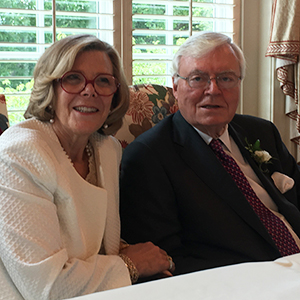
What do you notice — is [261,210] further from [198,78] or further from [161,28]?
[161,28]

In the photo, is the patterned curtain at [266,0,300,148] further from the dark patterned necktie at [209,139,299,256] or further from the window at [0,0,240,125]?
the dark patterned necktie at [209,139,299,256]

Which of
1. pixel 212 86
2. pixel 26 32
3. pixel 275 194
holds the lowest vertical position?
pixel 275 194

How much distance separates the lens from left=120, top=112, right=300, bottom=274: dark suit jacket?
4.83ft

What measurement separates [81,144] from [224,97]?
26.5 inches

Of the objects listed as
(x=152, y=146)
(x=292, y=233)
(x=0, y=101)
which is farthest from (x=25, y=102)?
(x=292, y=233)

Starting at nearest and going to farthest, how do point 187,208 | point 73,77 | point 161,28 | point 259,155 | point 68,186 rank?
point 68,186 → point 73,77 → point 187,208 → point 259,155 → point 161,28

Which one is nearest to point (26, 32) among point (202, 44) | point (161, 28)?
point (161, 28)

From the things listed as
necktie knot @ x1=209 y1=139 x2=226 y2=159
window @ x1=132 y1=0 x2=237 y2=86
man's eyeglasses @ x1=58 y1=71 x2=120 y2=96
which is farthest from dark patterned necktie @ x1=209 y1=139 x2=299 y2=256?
window @ x1=132 y1=0 x2=237 y2=86

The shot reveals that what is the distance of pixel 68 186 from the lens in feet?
3.90

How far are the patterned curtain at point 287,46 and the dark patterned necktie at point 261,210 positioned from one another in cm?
131

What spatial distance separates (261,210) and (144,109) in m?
0.70

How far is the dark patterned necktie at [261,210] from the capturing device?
61.7 inches

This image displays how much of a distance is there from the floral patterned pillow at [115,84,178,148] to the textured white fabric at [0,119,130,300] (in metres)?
0.57

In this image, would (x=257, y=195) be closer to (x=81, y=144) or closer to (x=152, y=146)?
(x=152, y=146)
